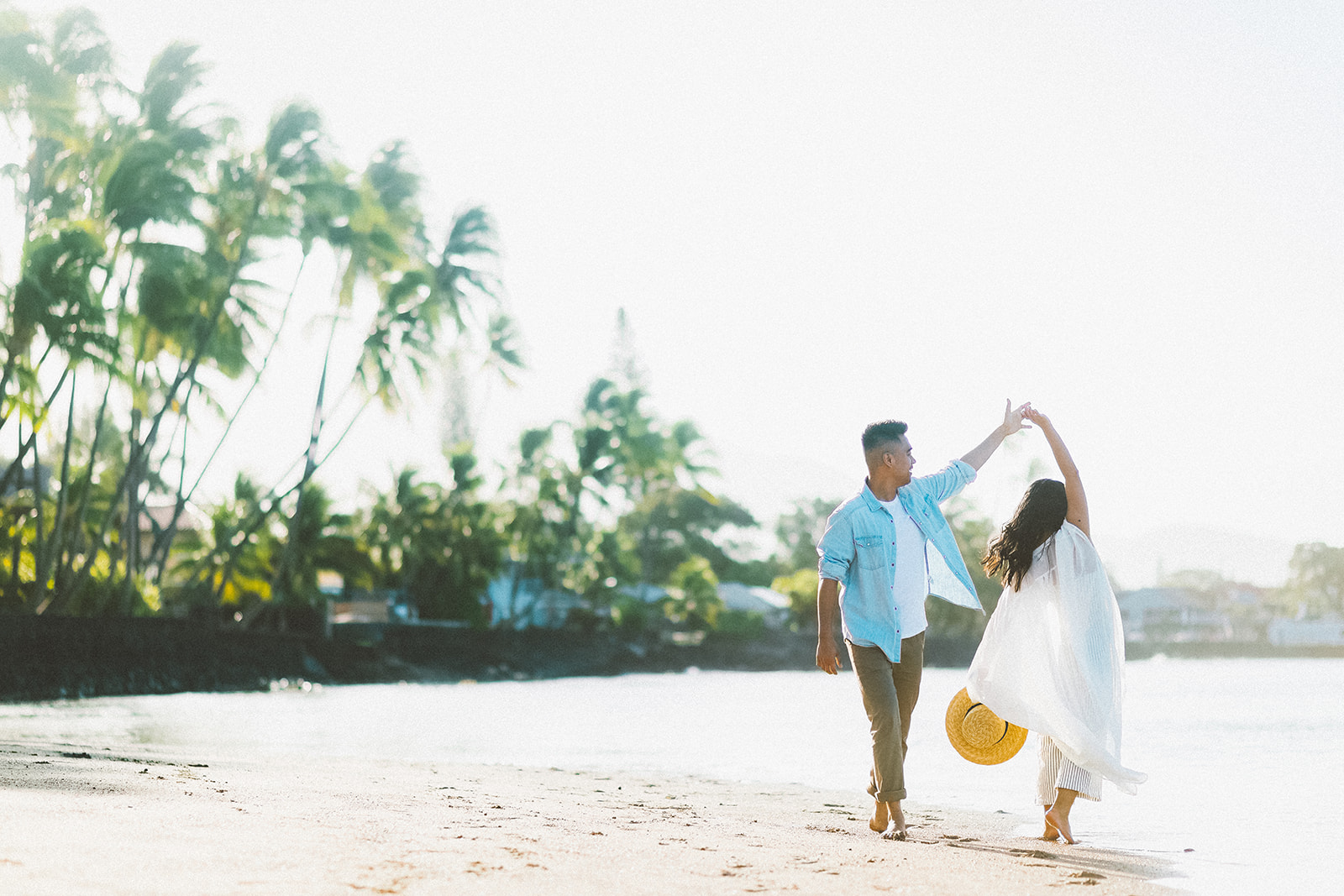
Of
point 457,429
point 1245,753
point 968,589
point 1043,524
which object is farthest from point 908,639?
point 457,429

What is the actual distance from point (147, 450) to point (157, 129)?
231 inches

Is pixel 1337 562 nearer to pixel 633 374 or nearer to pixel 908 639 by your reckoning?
pixel 633 374

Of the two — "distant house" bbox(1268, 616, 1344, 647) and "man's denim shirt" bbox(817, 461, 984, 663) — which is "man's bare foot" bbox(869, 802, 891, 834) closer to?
"man's denim shirt" bbox(817, 461, 984, 663)

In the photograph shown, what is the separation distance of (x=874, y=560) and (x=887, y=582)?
10 centimetres

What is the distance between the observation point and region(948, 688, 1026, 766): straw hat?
497 cm

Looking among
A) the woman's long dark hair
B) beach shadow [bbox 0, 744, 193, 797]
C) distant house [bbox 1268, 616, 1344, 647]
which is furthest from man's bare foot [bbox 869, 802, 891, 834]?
distant house [bbox 1268, 616, 1344, 647]

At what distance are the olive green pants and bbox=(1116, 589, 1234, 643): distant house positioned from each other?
303 ft

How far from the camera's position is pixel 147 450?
2259cm

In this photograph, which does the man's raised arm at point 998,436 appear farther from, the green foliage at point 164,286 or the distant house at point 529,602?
the distant house at point 529,602

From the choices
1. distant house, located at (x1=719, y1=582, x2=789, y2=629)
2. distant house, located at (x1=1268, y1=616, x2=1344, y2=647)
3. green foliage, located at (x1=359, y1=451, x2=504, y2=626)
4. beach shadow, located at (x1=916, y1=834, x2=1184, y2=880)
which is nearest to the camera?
beach shadow, located at (x1=916, y1=834, x2=1184, y2=880)

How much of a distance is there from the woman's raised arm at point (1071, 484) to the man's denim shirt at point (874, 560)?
1.53 feet

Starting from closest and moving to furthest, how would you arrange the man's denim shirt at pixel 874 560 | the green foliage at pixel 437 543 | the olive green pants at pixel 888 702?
1. the olive green pants at pixel 888 702
2. the man's denim shirt at pixel 874 560
3. the green foliage at pixel 437 543

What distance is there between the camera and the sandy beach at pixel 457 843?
10.8 feet

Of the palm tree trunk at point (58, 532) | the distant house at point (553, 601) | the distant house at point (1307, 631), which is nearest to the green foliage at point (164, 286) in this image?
the palm tree trunk at point (58, 532)
